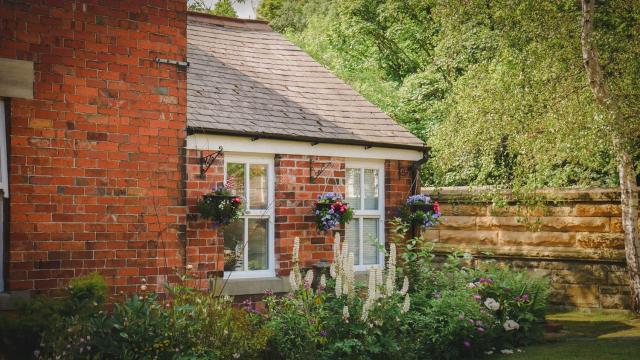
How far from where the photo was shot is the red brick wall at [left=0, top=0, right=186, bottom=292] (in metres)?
8.28

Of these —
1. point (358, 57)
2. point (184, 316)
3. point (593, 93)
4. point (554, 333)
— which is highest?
point (358, 57)

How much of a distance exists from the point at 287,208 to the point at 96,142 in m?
3.70

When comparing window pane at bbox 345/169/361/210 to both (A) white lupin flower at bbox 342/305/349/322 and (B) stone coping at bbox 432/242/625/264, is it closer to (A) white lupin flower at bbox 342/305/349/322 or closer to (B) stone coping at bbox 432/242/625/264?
(B) stone coping at bbox 432/242/625/264

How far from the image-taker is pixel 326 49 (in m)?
27.0

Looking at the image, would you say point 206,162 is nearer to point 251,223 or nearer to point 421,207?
point 251,223

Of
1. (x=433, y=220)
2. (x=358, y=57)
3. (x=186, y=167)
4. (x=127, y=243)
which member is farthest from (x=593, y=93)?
(x=358, y=57)

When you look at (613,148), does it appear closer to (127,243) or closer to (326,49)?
(127,243)

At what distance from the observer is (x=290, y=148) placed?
1182cm

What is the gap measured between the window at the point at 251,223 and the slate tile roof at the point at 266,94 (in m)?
0.60

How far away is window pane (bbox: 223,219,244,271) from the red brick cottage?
2cm

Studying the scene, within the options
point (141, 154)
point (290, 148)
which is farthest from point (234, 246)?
point (141, 154)

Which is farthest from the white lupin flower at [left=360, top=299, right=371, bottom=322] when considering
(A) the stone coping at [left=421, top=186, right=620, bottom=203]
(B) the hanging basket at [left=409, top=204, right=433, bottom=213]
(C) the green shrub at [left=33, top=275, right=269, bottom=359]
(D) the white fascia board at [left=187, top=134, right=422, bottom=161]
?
(A) the stone coping at [left=421, top=186, right=620, bottom=203]

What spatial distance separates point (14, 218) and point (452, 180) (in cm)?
1449

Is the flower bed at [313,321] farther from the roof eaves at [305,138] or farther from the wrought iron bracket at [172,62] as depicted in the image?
the wrought iron bracket at [172,62]
